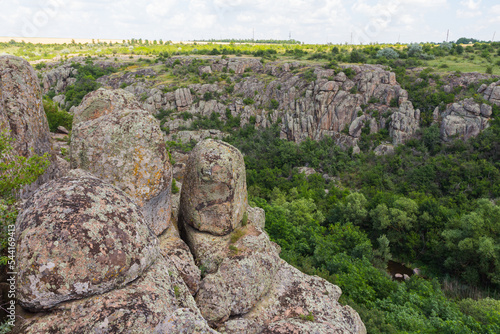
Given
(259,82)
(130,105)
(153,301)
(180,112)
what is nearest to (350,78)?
(259,82)

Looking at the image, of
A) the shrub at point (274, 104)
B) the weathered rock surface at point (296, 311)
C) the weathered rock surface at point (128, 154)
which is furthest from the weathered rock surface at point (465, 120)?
the weathered rock surface at point (128, 154)

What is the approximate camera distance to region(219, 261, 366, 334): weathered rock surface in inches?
338

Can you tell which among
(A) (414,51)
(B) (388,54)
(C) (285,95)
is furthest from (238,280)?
(A) (414,51)

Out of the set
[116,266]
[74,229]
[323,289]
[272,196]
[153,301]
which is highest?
[74,229]

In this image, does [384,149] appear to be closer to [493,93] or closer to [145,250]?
[493,93]

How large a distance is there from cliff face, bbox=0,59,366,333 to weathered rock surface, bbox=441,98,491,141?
48.0 m

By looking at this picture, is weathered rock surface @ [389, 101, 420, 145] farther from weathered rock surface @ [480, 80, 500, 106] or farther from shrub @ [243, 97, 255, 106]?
shrub @ [243, 97, 255, 106]

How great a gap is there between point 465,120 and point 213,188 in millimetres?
51881

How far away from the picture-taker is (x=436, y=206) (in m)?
30.7

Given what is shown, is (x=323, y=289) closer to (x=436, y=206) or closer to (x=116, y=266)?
(x=116, y=266)

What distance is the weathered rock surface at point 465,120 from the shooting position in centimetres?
4684

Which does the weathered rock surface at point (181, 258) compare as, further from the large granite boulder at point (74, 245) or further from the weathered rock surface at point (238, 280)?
the large granite boulder at point (74, 245)

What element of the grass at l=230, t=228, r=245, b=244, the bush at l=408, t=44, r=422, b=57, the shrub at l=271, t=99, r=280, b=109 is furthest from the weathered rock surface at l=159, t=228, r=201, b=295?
the bush at l=408, t=44, r=422, b=57

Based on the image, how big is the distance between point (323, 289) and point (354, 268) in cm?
908
